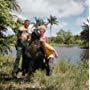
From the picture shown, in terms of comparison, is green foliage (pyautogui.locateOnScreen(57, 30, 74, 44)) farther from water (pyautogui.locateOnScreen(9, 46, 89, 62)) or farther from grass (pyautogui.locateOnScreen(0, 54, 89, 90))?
grass (pyautogui.locateOnScreen(0, 54, 89, 90))

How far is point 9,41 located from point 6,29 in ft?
1.87

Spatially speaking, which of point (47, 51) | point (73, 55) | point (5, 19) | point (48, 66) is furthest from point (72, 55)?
point (47, 51)

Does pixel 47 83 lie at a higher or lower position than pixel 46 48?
lower

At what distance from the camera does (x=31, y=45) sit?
10461mm

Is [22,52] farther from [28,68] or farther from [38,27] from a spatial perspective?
[38,27]

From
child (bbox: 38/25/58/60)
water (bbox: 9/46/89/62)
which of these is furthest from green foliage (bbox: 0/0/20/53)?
child (bbox: 38/25/58/60)

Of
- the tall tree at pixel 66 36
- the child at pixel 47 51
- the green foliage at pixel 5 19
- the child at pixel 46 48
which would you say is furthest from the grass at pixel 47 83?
the tall tree at pixel 66 36

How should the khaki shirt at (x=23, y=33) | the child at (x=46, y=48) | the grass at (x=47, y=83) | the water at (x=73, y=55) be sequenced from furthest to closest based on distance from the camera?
1. the water at (x=73, y=55)
2. the khaki shirt at (x=23, y=33)
3. the child at (x=46, y=48)
4. the grass at (x=47, y=83)

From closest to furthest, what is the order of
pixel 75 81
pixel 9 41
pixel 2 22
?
pixel 75 81, pixel 2 22, pixel 9 41

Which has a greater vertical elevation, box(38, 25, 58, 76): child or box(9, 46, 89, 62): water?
box(38, 25, 58, 76): child

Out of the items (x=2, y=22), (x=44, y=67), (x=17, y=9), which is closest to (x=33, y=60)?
(x=44, y=67)

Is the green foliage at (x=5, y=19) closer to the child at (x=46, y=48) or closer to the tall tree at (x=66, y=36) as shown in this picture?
the child at (x=46, y=48)

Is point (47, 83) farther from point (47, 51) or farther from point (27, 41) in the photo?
point (27, 41)

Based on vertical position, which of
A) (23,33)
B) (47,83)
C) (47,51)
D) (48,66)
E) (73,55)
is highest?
(23,33)
